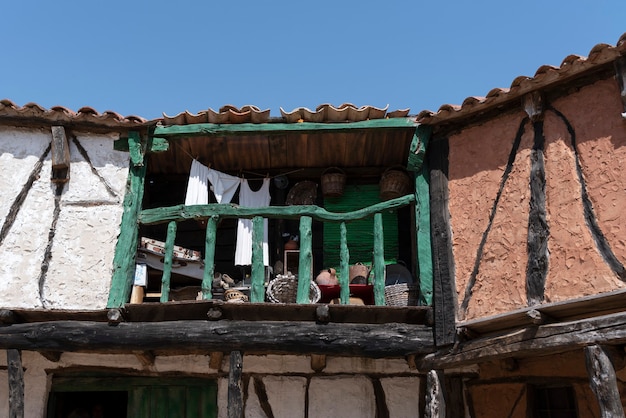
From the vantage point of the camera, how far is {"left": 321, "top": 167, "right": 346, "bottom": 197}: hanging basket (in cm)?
884

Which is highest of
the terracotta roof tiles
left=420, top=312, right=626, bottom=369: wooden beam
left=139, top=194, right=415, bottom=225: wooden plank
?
the terracotta roof tiles

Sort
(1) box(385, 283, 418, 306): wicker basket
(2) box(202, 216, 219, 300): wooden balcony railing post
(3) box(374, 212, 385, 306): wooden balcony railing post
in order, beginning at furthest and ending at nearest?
(1) box(385, 283, 418, 306): wicker basket → (2) box(202, 216, 219, 300): wooden balcony railing post → (3) box(374, 212, 385, 306): wooden balcony railing post

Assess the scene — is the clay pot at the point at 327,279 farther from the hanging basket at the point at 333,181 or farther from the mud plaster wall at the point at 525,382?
the mud plaster wall at the point at 525,382

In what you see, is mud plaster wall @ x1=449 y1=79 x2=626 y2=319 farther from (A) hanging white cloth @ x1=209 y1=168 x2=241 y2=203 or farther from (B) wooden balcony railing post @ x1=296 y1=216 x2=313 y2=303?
(A) hanging white cloth @ x1=209 y1=168 x2=241 y2=203

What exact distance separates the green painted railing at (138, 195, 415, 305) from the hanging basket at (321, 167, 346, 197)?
1.88m

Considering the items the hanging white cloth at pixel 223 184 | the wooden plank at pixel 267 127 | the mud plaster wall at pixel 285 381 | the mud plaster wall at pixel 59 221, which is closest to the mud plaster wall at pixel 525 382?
the mud plaster wall at pixel 285 381

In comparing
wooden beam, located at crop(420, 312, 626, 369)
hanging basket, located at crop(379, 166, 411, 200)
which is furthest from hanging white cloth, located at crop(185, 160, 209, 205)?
wooden beam, located at crop(420, 312, 626, 369)

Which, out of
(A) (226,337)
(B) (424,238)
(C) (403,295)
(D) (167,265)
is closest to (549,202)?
(B) (424,238)

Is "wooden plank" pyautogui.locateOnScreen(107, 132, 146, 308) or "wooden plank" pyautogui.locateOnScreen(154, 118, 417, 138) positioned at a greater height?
"wooden plank" pyautogui.locateOnScreen(154, 118, 417, 138)

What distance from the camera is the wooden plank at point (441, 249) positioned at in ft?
20.9

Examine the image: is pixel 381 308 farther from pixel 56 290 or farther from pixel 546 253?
pixel 56 290

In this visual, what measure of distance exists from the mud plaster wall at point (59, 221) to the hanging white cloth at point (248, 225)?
1575mm

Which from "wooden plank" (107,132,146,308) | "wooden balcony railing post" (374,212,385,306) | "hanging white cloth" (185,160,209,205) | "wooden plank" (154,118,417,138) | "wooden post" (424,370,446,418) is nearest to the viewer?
"wooden post" (424,370,446,418)

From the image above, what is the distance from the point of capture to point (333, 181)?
29.0ft
